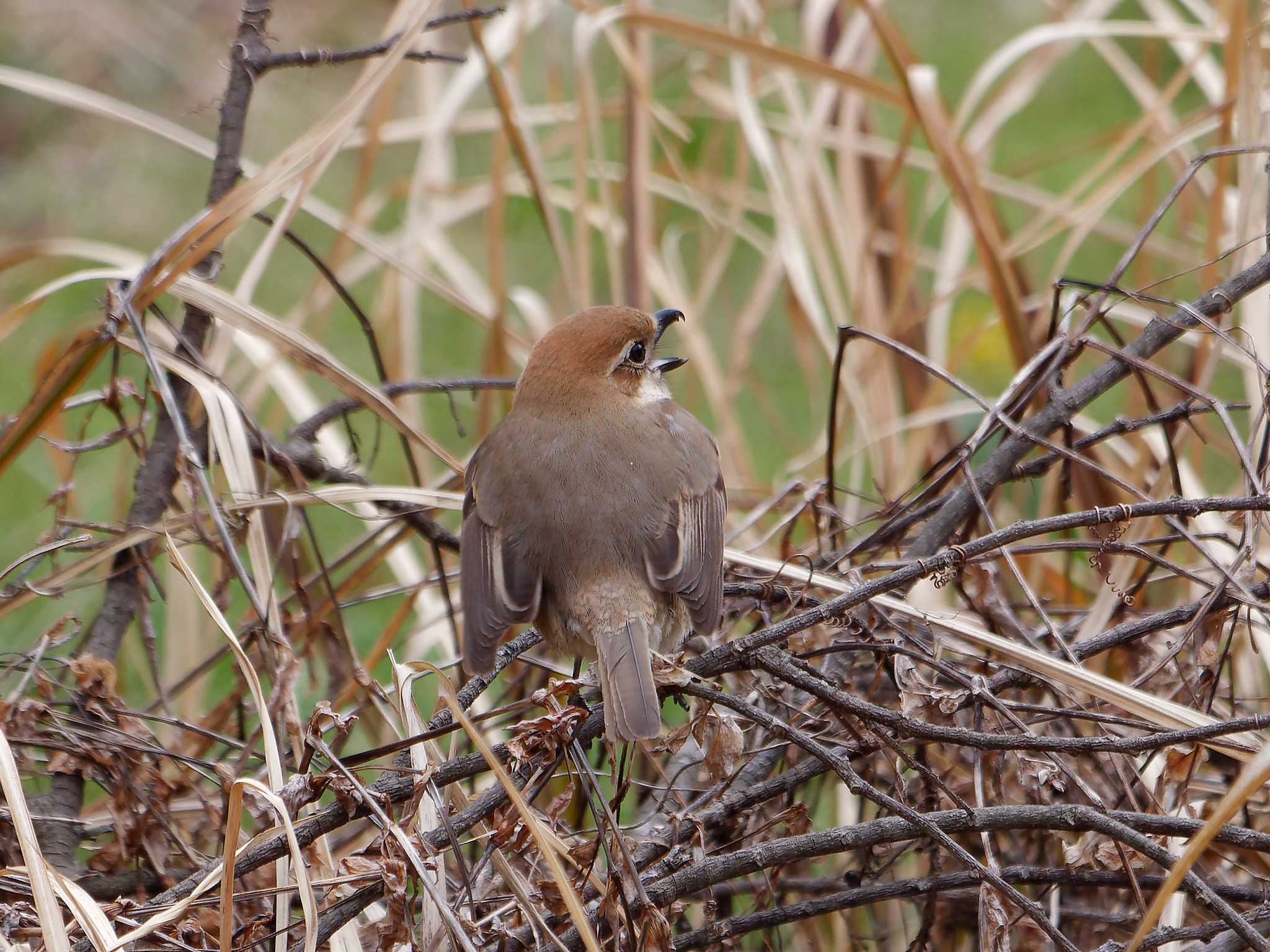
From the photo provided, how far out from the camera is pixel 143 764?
8.45 feet

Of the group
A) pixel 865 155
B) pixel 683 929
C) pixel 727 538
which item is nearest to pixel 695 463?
pixel 727 538

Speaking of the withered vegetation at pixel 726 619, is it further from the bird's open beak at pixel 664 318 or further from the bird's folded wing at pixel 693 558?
the bird's open beak at pixel 664 318

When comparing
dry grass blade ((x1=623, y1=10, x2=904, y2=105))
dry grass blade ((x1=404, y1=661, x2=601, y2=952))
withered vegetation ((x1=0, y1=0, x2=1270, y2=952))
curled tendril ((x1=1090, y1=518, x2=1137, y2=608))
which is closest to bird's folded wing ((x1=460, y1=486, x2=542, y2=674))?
withered vegetation ((x1=0, y1=0, x2=1270, y2=952))

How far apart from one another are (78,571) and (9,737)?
0.39 metres

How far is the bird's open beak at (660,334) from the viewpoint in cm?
361

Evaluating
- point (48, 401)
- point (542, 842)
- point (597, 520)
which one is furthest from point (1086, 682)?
point (48, 401)

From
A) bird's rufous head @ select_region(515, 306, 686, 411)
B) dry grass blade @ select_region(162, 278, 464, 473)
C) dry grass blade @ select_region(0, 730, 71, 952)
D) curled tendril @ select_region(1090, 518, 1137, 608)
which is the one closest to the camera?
dry grass blade @ select_region(0, 730, 71, 952)

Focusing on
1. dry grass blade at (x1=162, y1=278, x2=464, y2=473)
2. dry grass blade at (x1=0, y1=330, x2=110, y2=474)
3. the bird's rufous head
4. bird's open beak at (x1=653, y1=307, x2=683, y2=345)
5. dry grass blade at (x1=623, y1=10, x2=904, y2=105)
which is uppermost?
dry grass blade at (x1=623, y1=10, x2=904, y2=105)

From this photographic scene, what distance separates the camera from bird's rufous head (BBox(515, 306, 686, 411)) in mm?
3447

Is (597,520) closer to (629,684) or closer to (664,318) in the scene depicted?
(629,684)

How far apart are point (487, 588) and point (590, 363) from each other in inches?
30.1

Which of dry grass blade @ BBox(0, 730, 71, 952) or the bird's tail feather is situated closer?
dry grass blade @ BBox(0, 730, 71, 952)

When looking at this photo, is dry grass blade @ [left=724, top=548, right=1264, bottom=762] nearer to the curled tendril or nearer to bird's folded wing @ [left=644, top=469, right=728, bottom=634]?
the curled tendril

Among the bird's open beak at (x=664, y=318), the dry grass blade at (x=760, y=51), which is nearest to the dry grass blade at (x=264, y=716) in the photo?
the bird's open beak at (x=664, y=318)
